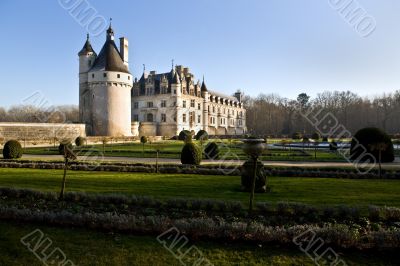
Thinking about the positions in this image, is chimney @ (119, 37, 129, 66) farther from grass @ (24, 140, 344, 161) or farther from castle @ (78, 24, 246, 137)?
grass @ (24, 140, 344, 161)

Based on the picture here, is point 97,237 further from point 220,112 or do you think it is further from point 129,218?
point 220,112

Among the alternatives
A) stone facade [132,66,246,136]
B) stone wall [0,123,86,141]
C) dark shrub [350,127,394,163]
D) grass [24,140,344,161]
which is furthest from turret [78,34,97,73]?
dark shrub [350,127,394,163]

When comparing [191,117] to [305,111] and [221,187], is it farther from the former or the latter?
[221,187]

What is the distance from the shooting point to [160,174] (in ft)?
41.0

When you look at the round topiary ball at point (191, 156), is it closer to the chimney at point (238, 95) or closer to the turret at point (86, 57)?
the turret at point (86, 57)

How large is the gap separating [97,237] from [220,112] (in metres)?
60.5

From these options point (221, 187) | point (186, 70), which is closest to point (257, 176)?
point (221, 187)

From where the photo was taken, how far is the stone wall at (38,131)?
3206 cm

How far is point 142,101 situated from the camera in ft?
174

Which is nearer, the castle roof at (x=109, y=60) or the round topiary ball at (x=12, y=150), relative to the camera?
the round topiary ball at (x=12, y=150)

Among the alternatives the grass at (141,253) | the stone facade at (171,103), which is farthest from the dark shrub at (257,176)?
the stone facade at (171,103)

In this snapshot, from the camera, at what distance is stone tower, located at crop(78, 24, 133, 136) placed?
4053 cm

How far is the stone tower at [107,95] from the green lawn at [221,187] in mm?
29161

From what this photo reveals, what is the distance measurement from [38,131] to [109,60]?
479 inches
